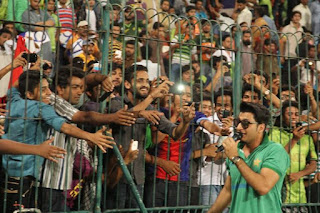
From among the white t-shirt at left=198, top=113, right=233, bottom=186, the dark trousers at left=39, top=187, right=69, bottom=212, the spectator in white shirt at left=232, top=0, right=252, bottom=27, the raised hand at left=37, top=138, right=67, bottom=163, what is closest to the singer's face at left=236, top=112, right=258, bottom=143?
the raised hand at left=37, top=138, right=67, bottom=163

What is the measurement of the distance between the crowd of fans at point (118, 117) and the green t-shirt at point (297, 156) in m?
0.01

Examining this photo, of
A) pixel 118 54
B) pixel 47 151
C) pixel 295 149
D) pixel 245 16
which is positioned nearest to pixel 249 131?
pixel 47 151

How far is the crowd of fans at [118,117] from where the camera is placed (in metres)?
6.40

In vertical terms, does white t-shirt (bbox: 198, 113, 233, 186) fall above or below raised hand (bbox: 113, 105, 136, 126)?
below

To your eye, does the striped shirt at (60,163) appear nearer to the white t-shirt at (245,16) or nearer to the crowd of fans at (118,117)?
the crowd of fans at (118,117)

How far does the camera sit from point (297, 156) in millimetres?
8562

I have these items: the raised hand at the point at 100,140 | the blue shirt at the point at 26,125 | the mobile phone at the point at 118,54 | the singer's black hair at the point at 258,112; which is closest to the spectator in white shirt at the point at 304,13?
the mobile phone at the point at 118,54

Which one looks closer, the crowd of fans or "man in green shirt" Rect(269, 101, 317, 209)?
the crowd of fans

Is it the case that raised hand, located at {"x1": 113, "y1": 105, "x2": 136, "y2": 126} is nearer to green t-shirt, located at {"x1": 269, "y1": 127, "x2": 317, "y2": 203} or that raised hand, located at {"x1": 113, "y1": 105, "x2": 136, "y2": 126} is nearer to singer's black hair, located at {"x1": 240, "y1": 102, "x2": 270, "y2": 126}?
singer's black hair, located at {"x1": 240, "y1": 102, "x2": 270, "y2": 126}

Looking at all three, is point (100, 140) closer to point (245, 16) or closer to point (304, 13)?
point (245, 16)

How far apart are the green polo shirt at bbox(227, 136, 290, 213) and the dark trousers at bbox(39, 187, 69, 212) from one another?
5.53 feet

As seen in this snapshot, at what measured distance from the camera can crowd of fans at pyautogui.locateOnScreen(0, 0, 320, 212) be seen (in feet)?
21.0

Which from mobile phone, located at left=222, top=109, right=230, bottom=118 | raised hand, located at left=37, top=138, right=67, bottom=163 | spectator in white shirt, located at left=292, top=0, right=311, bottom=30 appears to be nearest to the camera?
raised hand, located at left=37, top=138, right=67, bottom=163

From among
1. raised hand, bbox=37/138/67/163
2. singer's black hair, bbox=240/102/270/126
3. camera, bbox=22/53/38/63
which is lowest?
raised hand, bbox=37/138/67/163
